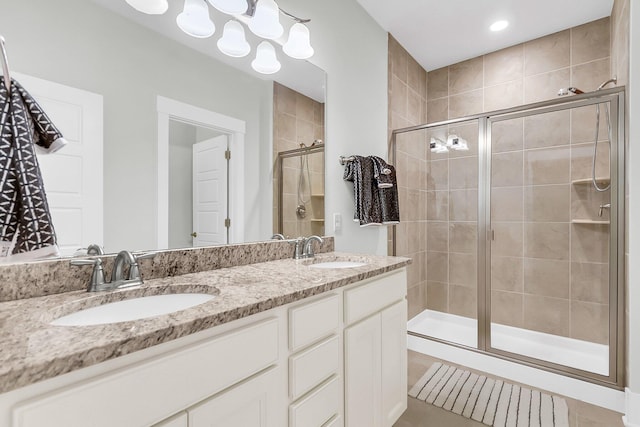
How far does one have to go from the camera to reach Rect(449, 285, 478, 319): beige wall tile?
2578 mm

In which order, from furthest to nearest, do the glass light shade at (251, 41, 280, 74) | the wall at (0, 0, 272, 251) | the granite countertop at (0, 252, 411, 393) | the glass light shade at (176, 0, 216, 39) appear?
the glass light shade at (251, 41, 280, 74), the glass light shade at (176, 0, 216, 39), the wall at (0, 0, 272, 251), the granite countertop at (0, 252, 411, 393)

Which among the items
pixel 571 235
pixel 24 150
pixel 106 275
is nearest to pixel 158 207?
pixel 106 275

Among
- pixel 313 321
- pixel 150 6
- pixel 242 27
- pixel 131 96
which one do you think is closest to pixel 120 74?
pixel 131 96

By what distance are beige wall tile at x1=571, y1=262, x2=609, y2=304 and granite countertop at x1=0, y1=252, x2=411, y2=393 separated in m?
1.89

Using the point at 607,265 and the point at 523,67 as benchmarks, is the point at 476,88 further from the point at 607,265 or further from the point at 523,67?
the point at 607,265

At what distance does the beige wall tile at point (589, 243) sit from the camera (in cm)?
205

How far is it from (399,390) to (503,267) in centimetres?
149

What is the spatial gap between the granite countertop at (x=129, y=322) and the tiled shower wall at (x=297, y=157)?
1.77 ft

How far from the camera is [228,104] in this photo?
1.44 meters

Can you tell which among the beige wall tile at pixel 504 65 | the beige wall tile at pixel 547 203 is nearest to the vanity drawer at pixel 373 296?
the beige wall tile at pixel 547 203

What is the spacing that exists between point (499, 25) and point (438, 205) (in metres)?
1.53

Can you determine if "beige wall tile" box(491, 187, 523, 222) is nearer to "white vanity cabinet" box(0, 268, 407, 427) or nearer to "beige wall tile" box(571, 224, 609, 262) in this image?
"beige wall tile" box(571, 224, 609, 262)

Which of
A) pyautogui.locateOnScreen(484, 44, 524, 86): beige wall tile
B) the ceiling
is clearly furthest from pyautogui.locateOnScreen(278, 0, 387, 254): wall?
pyautogui.locateOnScreen(484, 44, 524, 86): beige wall tile

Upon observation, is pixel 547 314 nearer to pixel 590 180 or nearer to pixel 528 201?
pixel 528 201
